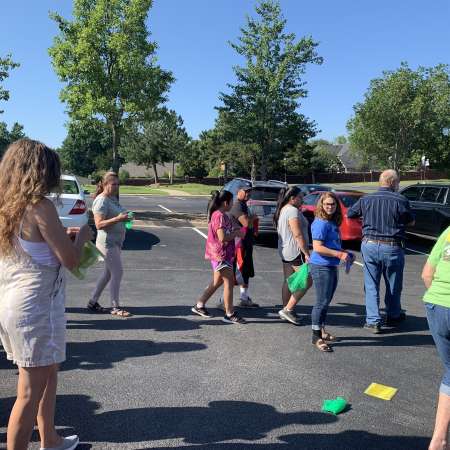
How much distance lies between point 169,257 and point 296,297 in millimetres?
5145

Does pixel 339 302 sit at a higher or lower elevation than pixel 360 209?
lower


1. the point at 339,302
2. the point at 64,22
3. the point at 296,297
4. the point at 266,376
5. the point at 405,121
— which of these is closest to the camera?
the point at 266,376

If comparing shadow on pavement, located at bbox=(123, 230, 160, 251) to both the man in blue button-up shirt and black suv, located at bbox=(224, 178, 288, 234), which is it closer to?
black suv, located at bbox=(224, 178, 288, 234)

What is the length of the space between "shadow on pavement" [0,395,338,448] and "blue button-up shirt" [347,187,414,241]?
2781 millimetres

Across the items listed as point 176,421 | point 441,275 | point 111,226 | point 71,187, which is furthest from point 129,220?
point 71,187

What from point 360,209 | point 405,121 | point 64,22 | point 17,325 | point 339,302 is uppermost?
point 64,22

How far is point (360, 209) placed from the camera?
611 centimetres

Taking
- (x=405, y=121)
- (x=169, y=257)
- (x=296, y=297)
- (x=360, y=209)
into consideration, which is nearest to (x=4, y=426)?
(x=296, y=297)

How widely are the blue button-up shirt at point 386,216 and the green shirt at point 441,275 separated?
2539mm

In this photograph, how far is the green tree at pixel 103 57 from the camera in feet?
51.0

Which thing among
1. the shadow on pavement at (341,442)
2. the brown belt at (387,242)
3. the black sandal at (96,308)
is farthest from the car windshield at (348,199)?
the shadow on pavement at (341,442)

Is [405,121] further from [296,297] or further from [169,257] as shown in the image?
[296,297]

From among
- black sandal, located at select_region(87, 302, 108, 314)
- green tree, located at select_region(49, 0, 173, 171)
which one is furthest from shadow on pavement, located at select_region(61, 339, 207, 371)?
green tree, located at select_region(49, 0, 173, 171)

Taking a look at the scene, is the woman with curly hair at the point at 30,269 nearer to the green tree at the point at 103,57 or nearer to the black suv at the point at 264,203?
the black suv at the point at 264,203
